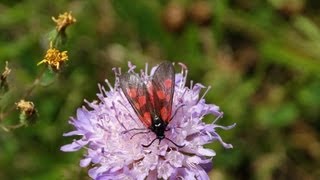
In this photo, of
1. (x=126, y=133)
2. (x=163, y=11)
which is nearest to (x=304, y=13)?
(x=163, y=11)

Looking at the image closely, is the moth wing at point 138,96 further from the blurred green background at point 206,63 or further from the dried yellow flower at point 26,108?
the blurred green background at point 206,63

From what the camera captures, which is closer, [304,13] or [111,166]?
[111,166]

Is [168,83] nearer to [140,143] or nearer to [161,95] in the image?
[161,95]

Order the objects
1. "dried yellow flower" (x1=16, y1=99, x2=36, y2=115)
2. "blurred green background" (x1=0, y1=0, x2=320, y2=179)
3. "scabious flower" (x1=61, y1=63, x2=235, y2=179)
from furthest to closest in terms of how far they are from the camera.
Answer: "blurred green background" (x1=0, y1=0, x2=320, y2=179)
"dried yellow flower" (x1=16, y1=99, x2=36, y2=115)
"scabious flower" (x1=61, y1=63, x2=235, y2=179)

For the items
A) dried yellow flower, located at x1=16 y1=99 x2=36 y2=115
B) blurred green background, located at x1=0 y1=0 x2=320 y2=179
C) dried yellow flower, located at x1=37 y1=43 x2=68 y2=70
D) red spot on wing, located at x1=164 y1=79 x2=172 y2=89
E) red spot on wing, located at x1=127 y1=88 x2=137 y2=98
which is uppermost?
dried yellow flower, located at x1=37 y1=43 x2=68 y2=70

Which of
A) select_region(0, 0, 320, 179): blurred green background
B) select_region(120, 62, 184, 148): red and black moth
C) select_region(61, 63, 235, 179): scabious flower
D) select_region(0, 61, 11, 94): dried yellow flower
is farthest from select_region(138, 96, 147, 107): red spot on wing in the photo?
select_region(0, 0, 320, 179): blurred green background

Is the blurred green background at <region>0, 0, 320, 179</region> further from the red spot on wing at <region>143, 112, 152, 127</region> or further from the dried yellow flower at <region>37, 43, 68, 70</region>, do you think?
the red spot on wing at <region>143, 112, 152, 127</region>

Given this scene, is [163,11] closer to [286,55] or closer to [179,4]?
[179,4]
